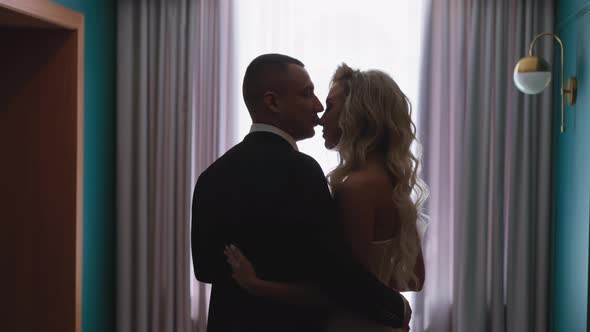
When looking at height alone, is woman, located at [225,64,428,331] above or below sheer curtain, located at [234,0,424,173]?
below

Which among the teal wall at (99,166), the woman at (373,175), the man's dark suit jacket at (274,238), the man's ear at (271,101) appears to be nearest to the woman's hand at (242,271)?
the man's dark suit jacket at (274,238)

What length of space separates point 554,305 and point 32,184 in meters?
2.92

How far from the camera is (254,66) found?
1955mm

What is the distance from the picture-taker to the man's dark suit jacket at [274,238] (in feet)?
5.75

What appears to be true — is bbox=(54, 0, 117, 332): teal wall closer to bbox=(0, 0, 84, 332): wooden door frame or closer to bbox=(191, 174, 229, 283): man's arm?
bbox=(0, 0, 84, 332): wooden door frame

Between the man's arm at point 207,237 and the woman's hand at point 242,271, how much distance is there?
61 mm

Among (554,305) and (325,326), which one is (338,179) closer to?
(325,326)

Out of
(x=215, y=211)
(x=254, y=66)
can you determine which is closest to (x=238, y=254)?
(x=215, y=211)

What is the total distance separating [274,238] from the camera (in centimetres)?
178

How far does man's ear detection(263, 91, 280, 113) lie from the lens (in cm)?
193

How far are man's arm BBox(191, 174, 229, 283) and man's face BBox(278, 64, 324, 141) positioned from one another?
0.98 feet

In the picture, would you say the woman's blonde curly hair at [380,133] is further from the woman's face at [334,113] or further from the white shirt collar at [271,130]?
the white shirt collar at [271,130]

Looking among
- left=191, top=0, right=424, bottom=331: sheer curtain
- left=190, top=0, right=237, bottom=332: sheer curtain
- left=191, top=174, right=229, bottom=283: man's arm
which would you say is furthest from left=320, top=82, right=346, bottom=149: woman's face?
left=190, top=0, right=237, bottom=332: sheer curtain

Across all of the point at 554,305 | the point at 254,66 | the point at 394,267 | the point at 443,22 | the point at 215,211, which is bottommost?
the point at 554,305
